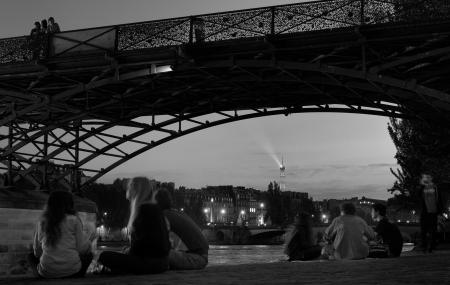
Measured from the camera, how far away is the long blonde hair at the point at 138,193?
801 centimetres

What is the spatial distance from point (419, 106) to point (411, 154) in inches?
593

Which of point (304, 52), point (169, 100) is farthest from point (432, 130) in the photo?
point (304, 52)

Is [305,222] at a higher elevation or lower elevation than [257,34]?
lower

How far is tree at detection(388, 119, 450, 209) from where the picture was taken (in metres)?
31.0

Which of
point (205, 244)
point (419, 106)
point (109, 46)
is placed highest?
point (109, 46)

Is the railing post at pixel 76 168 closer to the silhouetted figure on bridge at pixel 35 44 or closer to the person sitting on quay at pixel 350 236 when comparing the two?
the silhouetted figure on bridge at pixel 35 44

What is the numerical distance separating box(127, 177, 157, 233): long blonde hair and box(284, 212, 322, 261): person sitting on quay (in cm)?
518

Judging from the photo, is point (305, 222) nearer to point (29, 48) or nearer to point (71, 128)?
point (29, 48)

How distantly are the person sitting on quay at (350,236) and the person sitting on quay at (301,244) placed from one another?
106 centimetres

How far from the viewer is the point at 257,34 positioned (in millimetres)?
18359

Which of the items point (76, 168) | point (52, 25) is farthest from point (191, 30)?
point (76, 168)

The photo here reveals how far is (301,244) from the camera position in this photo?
12953mm

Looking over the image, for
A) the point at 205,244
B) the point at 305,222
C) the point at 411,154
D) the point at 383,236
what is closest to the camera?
the point at 205,244

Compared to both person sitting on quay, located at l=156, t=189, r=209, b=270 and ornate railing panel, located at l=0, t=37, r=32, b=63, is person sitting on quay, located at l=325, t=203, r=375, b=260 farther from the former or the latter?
ornate railing panel, located at l=0, t=37, r=32, b=63
